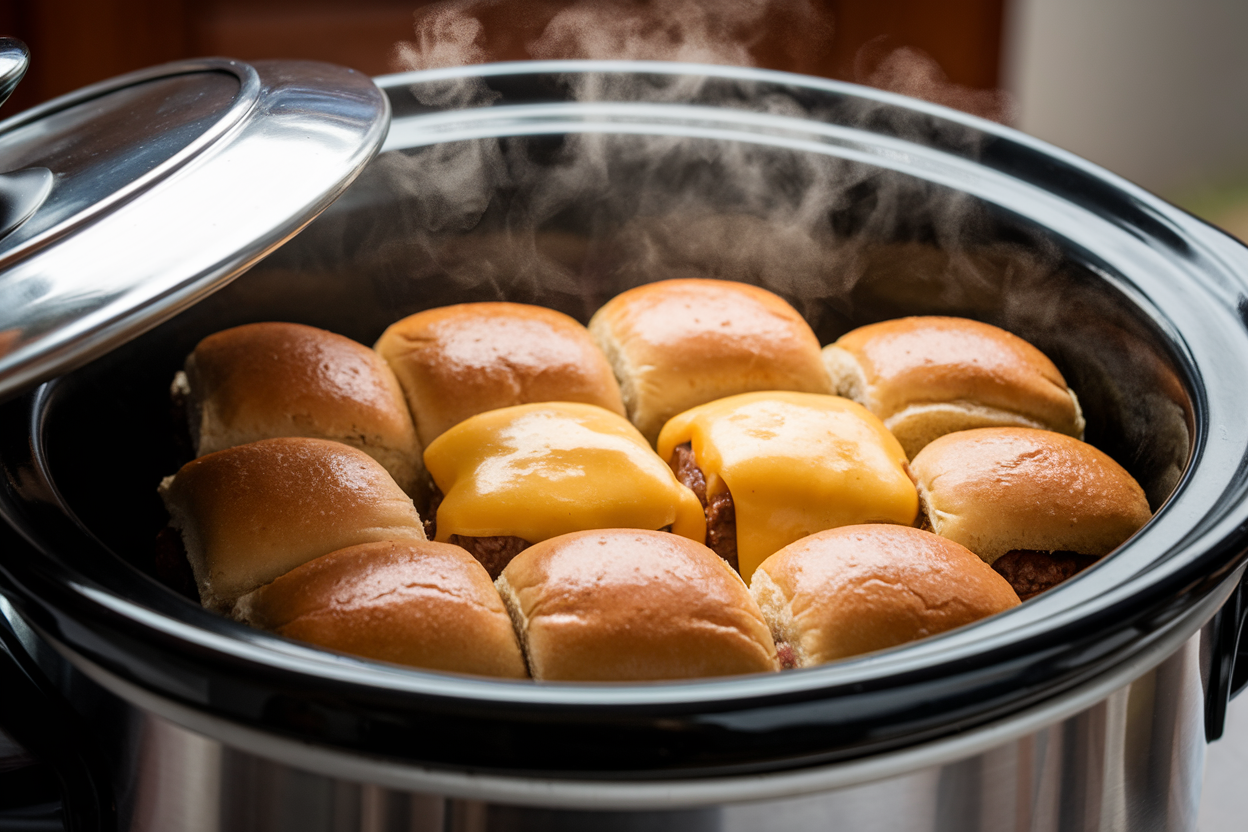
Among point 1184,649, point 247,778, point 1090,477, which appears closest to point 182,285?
point 247,778

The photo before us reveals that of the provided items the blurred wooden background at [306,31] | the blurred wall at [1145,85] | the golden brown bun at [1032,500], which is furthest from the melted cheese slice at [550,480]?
the blurred wall at [1145,85]

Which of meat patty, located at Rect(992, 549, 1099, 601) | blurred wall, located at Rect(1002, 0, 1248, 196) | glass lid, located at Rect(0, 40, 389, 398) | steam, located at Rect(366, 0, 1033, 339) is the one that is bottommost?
blurred wall, located at Rect(1002, 0, 1248, 196)

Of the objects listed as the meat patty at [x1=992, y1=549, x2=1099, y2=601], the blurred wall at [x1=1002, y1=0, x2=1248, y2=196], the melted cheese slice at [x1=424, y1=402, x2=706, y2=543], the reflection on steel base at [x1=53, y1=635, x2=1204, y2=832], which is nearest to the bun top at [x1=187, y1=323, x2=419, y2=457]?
the melted cheese slice at [x1=424, y1=402, x2=706, y2=543]

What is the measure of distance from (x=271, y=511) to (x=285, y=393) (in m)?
0.25

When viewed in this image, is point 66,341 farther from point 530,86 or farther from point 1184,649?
point 530,86

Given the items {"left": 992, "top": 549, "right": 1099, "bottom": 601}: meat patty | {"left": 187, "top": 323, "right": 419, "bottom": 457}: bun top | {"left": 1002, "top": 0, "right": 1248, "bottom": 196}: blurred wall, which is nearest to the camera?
{"left": 992, "top": 549, "right": 1099, "bottom": 601}: meat patty

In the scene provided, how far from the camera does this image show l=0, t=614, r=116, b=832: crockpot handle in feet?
2.64

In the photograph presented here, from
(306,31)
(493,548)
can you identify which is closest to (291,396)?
(493,548)

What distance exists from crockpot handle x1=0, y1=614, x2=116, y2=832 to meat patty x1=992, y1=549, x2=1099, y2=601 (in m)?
0.88

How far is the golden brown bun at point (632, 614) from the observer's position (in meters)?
0.91

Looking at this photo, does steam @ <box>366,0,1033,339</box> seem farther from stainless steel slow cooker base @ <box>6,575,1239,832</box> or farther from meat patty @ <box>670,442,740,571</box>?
stainless steel slow cooker base @ <box>6,575,1239,832</box>

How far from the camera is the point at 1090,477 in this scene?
1185 millimetres

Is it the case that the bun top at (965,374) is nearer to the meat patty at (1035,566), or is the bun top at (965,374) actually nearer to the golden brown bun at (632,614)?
the meat patty at (1035,566)

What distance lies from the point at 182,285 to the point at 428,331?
0.64 m
